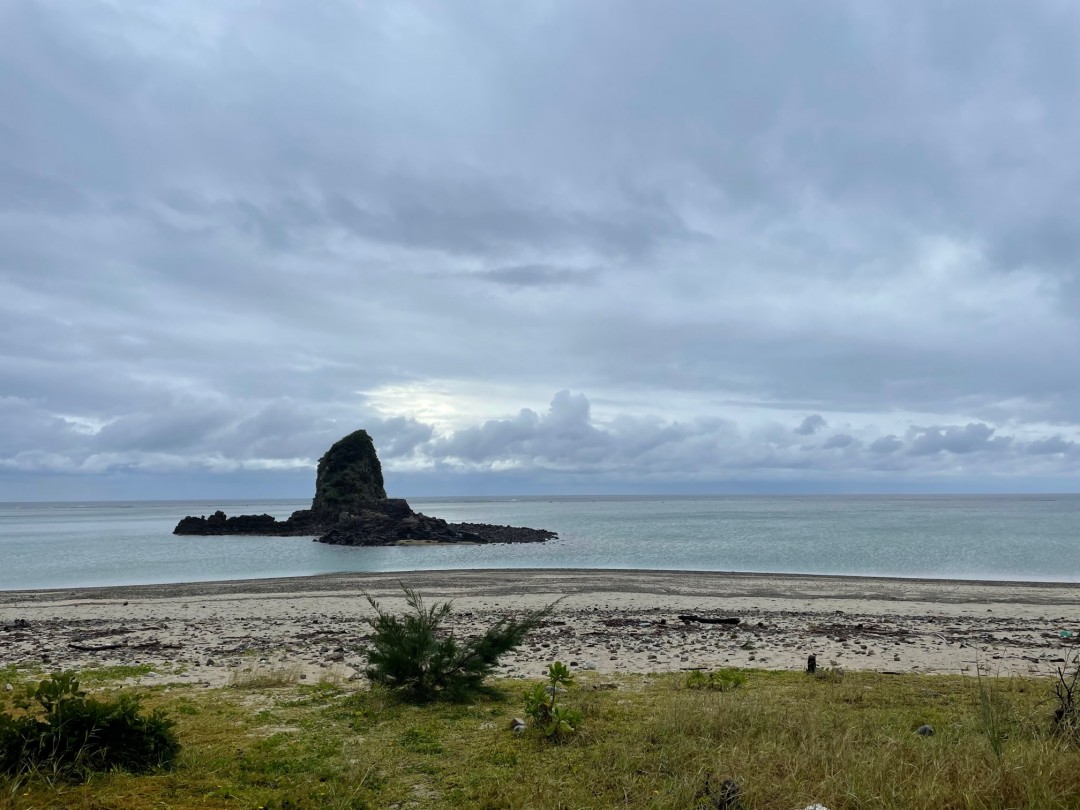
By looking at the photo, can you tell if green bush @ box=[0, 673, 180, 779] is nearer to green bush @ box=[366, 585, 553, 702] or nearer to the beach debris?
green bush @ box=[366, 585, 553, 702]

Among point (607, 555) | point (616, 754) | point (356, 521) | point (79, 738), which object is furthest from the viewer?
point (356, 521)

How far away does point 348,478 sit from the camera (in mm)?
107062

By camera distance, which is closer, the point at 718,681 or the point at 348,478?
the point at 718,681

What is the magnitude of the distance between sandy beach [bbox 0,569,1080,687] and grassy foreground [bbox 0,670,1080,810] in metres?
3.06

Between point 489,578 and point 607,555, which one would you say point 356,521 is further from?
point 489,578

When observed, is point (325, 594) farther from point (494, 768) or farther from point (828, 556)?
point (828, 556)

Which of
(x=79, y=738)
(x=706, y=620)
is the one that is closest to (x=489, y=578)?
(x=706, y=620)

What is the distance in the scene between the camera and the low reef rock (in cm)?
8056

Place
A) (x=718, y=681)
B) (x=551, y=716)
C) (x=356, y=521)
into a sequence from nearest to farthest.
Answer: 1. (x=551, y=716)
2. (x=718, y=681)
3. (x=356, y=521)

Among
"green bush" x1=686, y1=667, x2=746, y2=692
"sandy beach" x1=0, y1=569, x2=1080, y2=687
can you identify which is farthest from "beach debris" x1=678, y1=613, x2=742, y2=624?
"green bush" x1=686, y1=667, x2=746, y2=692

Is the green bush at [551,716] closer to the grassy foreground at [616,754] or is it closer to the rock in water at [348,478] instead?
the grassy foreground at [616,754]

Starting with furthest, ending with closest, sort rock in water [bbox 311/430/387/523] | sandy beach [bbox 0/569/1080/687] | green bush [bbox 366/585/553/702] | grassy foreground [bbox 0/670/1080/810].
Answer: rock in water [bbox 311/430/387/523] < sandy beach [bbox 0/569/1080/687] < green bush [bbox 366/585/553/702] < grassy foreground [bbox 0/670/1080/810]

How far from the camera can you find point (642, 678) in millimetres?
11531

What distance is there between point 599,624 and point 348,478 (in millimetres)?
92013
